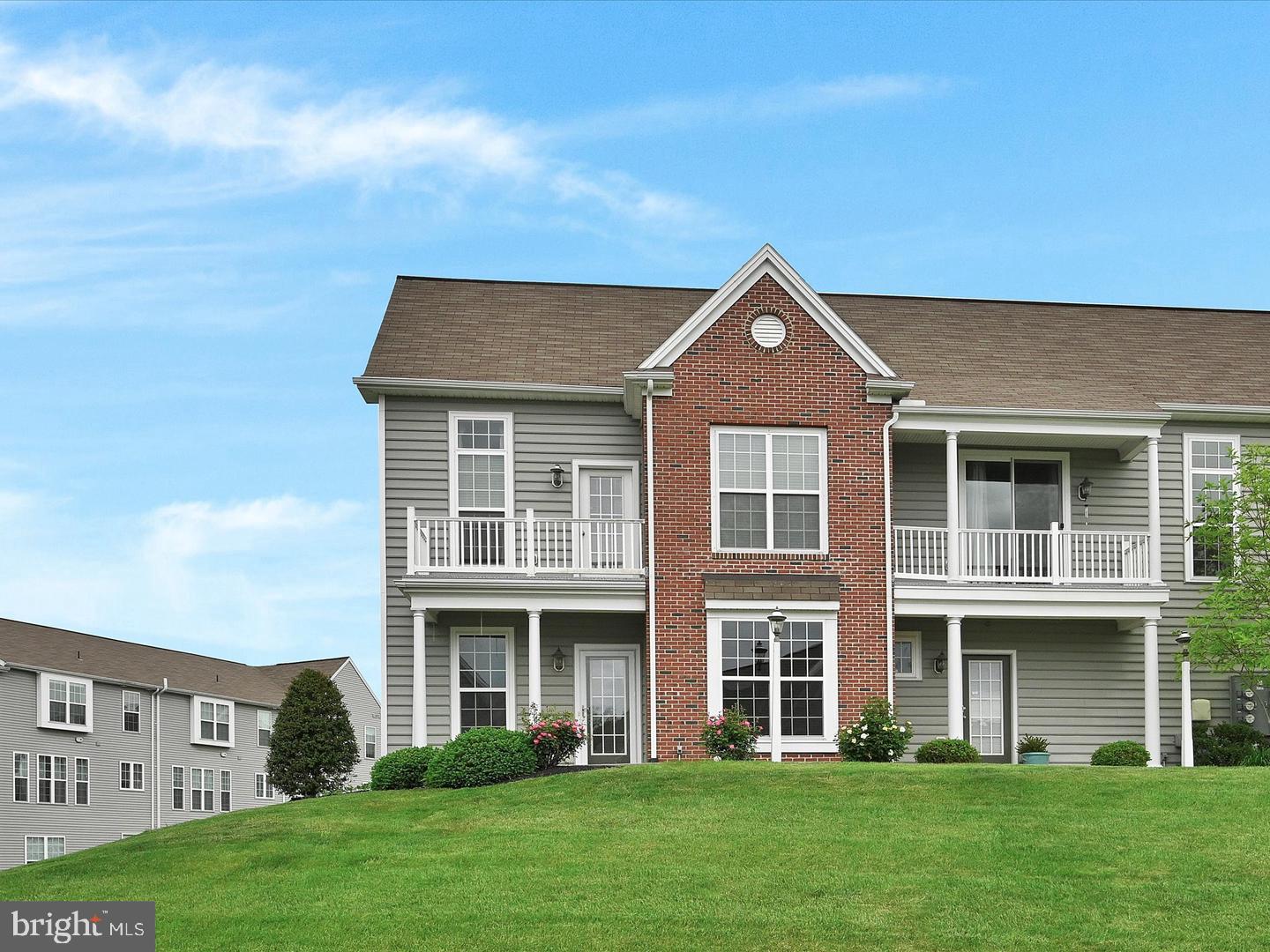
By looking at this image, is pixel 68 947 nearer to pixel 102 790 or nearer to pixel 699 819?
pixel 699 819

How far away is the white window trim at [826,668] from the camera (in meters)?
23.7

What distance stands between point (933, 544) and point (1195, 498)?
5.50 m

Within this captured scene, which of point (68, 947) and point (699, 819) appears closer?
Result: point (68, 947)

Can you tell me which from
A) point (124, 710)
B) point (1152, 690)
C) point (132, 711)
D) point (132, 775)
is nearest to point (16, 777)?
point (132, 775)

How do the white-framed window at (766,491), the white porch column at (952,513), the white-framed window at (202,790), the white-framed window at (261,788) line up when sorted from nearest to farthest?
the white-framed window at (766,491) < the white porch column at (952,513) < the white-framed window at (202,790) < the white-framed window at (261,788)

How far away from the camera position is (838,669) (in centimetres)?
2412

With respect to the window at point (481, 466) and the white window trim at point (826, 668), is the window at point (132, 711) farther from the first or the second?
the white window trim at point (826, 668)

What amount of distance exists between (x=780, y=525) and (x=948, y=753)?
4521 millimetres

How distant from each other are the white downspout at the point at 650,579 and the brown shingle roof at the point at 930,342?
1.81 m

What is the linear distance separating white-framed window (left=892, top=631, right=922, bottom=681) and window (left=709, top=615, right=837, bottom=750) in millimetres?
2655

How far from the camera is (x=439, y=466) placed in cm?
2561

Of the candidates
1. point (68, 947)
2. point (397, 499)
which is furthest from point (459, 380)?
point (68, 947)

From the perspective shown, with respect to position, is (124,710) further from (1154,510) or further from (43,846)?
(1154,510)

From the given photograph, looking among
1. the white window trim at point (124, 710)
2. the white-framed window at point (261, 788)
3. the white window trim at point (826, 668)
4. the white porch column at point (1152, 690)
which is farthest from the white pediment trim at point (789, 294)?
the white-framed window at point (261, 788)
